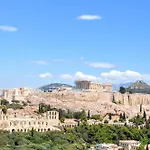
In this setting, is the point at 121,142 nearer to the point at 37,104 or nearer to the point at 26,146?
the point at 26,146

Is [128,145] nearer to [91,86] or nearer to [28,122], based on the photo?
[28,122]

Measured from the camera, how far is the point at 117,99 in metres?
69.0

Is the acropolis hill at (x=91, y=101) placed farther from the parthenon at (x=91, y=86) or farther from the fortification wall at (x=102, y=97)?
the parthenon at (x=91, y=86)

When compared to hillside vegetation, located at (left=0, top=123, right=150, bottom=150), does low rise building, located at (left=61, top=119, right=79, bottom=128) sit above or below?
above

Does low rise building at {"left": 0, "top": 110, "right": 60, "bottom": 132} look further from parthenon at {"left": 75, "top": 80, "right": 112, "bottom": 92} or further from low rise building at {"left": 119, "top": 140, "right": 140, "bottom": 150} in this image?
parthenon at {"left": 75, "top": 80, "right": 112, "bottom": 92}

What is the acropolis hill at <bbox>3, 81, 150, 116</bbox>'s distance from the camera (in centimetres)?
5839

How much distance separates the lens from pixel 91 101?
6394 centimetres

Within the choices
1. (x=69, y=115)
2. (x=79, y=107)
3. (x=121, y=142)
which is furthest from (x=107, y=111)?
(x=121, y=142)

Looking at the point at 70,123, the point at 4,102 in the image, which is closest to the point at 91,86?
the point at 4,102

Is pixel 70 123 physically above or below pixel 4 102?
below

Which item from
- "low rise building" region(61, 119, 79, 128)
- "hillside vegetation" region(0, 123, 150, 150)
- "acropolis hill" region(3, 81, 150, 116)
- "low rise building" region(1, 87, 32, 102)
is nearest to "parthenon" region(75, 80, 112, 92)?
"acropolis hill" region(3, 81, 150, 116)

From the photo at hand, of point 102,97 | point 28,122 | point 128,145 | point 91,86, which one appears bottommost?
point 128,145

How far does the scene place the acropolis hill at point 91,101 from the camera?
58394 millimetres

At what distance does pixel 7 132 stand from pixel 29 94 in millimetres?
18758
